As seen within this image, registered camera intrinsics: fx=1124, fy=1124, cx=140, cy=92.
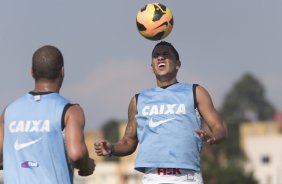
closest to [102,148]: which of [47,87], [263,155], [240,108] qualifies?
[47,87]

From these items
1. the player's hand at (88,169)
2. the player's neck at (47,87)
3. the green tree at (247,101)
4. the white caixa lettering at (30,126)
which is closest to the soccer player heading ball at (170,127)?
the player's hand at (88,169)

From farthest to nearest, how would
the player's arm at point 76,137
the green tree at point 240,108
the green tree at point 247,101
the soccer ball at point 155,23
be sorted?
1. the green tree at point 247,101
2. the green tree at point 240,108
3. the soccer ball at point 155,23
4. the player's arm at point 76,137

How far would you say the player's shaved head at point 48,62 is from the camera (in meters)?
10.8

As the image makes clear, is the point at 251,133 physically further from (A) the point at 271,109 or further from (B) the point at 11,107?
(B) the point at 11,107

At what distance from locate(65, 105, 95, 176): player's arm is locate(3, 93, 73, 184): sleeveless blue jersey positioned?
96 mm

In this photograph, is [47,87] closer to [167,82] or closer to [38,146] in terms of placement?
[38,146]

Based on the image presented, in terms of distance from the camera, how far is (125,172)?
4685 inches

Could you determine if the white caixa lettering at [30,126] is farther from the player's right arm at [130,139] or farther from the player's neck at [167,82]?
the player's neck at [167,82]

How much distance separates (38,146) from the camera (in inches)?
419

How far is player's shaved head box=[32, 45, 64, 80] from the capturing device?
10812 millimetres

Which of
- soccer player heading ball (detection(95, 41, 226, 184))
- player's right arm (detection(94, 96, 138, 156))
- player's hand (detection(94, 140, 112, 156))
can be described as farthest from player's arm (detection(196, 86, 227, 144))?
player's hand (detection(94, 140, 112, 156))

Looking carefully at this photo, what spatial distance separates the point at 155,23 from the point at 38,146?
2785mm

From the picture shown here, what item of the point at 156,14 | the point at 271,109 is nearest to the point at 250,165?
the point at 271,109

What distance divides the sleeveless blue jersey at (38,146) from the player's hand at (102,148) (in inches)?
43.2
